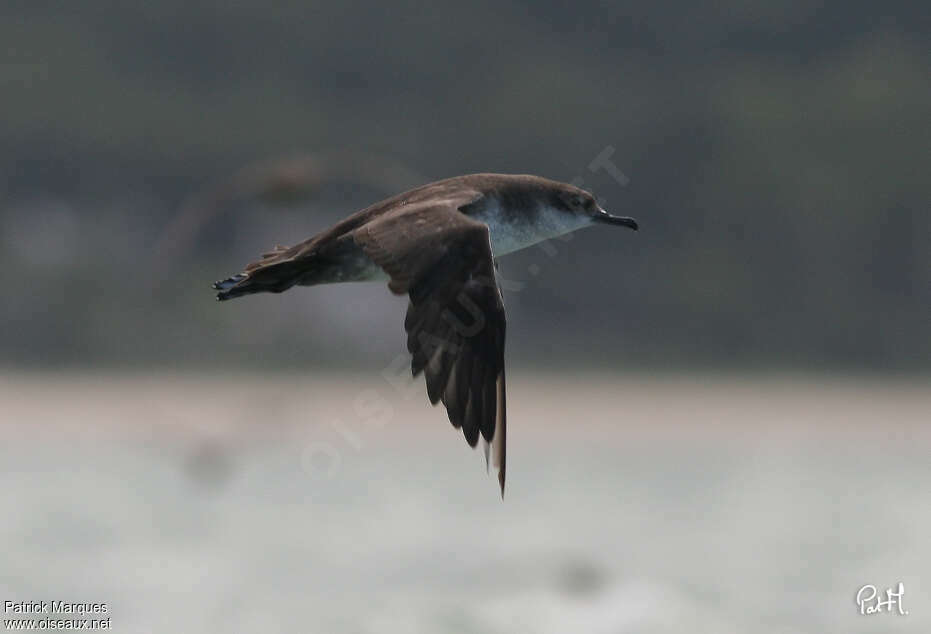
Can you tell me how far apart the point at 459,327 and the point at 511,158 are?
1969 inches

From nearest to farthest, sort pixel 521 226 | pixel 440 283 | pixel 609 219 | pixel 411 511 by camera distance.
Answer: pixel 440 283
pixel 521 226
pixel 609 219
pixel 411 511

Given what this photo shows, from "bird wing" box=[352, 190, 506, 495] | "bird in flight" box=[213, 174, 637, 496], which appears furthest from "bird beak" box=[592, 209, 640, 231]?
"bird wing" box=[352, 190, 506, 495]

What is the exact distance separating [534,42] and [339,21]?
6.90 m

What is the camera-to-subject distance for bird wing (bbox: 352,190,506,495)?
9.55 m

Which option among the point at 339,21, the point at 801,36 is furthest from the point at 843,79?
the point at 339,21

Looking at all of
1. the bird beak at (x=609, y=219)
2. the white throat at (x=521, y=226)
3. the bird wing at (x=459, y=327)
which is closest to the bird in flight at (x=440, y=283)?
the bird wing at (x=459, y=327)

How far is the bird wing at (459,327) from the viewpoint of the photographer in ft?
31.3

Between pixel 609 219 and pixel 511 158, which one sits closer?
pixel 609 219

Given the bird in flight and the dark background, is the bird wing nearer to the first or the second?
the bird in flight

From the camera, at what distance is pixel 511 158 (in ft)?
195

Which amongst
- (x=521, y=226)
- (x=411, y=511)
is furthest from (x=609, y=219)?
(x=411, y=511)

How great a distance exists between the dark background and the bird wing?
121 feet

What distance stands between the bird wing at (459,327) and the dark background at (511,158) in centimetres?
3682

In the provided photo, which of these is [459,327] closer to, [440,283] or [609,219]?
[440,283]
